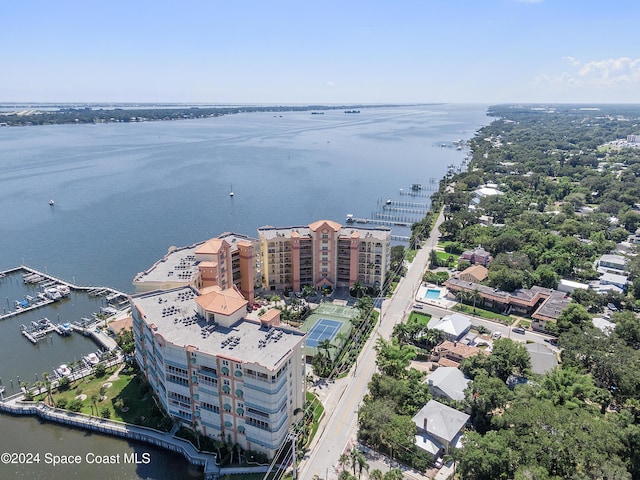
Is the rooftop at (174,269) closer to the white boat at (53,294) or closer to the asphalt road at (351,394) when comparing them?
the asphalt road at (351,394)

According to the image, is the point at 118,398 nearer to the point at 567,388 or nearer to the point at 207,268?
the point at 207,268

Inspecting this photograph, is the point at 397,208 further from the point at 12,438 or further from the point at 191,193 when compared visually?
the point at 12,438

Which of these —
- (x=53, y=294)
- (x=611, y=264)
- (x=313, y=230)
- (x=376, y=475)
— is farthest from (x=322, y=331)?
(x=611, y=264)

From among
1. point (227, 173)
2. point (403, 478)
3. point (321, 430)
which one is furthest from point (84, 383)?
point (227, 173)

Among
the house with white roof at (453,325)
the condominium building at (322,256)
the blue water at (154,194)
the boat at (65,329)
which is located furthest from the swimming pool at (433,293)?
the boat at (65,329)

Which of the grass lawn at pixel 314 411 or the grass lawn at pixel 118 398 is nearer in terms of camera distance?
the grass lawn at pixel 314 411
